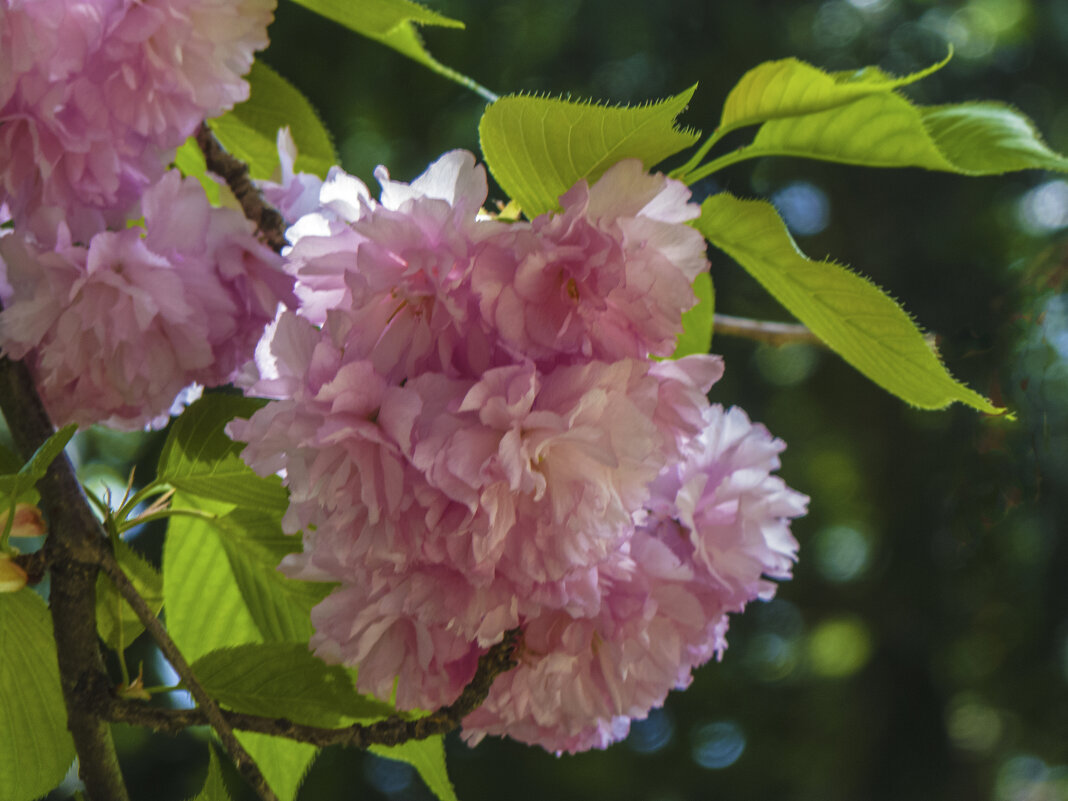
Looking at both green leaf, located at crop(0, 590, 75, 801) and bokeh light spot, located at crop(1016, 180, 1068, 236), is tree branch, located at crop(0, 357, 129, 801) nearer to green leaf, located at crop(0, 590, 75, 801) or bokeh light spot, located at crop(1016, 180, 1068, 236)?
green leaf, located at crop(0, 590, 75, 801)

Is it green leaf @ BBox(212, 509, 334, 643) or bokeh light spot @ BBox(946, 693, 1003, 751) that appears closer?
green leaf @ BBox(212, 509, 334, 643)

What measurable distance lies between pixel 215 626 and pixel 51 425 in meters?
0.11

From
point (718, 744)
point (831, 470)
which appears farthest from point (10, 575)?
point (831, 470)

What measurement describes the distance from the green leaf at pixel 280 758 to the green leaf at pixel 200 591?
40 millimetres

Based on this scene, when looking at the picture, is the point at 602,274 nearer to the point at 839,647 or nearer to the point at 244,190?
the point at 244,190

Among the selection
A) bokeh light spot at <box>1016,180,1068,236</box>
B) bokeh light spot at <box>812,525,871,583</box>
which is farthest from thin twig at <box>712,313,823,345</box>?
bokeh light spot at <box>812,525,871,583</box>

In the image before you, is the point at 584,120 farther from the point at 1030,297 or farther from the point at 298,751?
the point at 1030,297

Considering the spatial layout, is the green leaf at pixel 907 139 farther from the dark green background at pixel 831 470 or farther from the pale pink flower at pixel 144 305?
the dark green background at pixel 831 470

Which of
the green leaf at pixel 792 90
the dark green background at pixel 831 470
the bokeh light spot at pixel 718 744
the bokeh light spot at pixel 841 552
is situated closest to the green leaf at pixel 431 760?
the green leaf at pixel 792 90

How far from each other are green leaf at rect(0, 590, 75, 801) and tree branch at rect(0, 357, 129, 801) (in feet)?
0.05

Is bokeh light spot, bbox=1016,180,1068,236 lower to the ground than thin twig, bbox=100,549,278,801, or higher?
lower

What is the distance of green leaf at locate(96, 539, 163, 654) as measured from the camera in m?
0.37

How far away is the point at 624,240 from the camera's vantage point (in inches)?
10.6

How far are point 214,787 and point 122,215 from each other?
208mm
